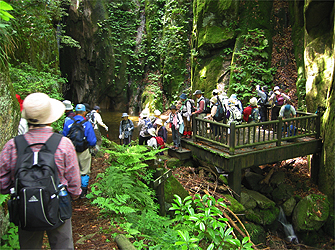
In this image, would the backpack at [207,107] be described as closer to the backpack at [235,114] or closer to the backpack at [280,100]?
the backpack at [235,114]

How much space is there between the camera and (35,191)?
228 centimetres

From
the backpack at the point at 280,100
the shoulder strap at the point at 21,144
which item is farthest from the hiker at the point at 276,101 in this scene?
the shoulder strap at the point at 21,144

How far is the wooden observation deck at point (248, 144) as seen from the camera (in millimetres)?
8648

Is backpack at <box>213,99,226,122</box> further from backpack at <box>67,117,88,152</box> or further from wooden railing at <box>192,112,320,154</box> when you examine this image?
backpack at <box>67,117,88,152</box>

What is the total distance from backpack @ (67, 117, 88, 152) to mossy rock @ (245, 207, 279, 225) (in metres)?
6.36

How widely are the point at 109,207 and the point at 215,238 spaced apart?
191 centimetres

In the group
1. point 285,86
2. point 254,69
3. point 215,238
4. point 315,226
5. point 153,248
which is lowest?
point 315,226

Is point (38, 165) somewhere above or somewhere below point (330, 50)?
below

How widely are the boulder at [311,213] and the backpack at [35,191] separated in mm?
9480

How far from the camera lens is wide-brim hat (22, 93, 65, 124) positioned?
2494mm

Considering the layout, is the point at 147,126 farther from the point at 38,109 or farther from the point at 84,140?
the point at 38,109

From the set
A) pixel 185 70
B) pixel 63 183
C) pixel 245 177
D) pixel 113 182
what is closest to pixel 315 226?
pixel 245 177

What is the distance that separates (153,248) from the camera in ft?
13.0

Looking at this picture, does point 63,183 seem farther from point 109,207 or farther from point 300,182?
point 300,182
